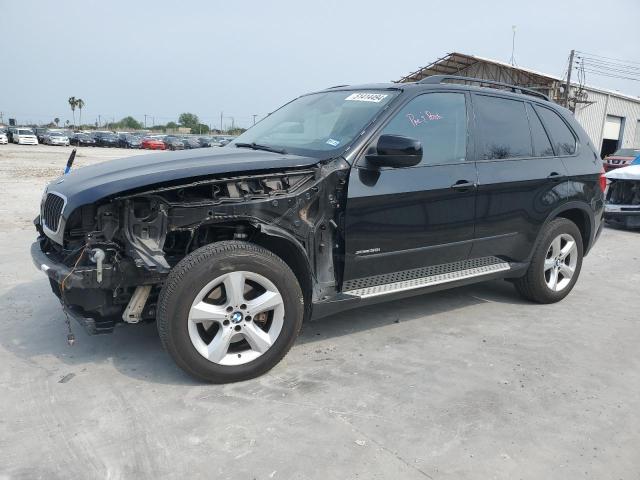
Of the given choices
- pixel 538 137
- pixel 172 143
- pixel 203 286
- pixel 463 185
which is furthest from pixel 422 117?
pixel 172 143

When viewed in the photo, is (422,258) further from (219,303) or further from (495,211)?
(219,303)

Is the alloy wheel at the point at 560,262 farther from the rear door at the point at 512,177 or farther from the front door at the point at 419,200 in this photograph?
the front door at the point at 419,200

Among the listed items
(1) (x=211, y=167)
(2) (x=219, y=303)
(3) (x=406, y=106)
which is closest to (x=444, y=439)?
→ (2) (x=219, y=303)

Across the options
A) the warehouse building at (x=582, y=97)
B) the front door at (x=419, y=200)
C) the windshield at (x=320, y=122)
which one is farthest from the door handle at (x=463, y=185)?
the warehouse building at (x=582, y=97)

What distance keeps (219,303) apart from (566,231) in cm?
342

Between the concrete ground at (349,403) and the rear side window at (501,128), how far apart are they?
4.72 feet

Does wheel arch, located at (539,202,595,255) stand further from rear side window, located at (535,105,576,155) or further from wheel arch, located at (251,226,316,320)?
wheel arch, located at (251,226,316,320)

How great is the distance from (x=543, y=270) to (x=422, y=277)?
59.6 inches

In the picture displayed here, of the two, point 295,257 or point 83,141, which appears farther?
point 83,141

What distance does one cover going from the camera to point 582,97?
106 feet

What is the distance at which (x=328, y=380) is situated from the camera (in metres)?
3.36

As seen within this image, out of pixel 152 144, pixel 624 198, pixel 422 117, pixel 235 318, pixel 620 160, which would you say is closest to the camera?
pixel 235 318

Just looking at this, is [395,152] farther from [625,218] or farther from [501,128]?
[625,218]

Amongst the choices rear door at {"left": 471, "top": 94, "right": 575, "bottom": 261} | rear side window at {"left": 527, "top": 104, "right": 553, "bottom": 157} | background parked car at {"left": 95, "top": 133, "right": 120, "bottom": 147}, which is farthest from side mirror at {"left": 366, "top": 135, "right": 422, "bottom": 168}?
background parked car at {"left": 95, "top": 133, "right": 120, "bottom": 147}
